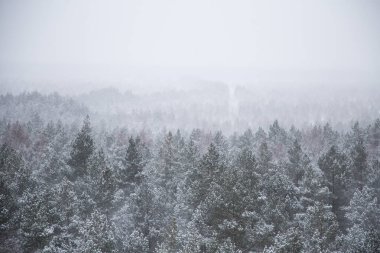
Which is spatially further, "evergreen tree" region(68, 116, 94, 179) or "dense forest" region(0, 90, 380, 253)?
"evergreen tree" region(68, 116, 94, 179)

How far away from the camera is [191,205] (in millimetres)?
34781

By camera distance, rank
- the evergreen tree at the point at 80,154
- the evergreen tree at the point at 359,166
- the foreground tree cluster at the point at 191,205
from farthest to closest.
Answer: the evergreen tree at the point at 359,166 → the evergreen tree at the point at 80,154 → the foreground tree cluster at the point at 191,205

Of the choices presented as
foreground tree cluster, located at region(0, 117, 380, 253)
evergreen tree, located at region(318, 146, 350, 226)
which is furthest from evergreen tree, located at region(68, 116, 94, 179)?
evergreen tree, located at region(318, 146, 350, 226)

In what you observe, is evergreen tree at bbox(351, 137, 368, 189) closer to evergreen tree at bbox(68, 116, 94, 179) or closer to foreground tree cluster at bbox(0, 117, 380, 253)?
foreground tree cluster at bbox(0, 117, 380, 253)

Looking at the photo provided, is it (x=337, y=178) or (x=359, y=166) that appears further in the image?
(x=359, y=166)

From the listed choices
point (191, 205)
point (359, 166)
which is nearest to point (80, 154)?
point (191, 205)

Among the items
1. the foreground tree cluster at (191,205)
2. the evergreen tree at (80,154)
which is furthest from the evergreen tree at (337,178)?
the evergreen tree at (80,154)

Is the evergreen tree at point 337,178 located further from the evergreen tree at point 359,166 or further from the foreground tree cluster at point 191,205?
the evergreen tree at point 359,166

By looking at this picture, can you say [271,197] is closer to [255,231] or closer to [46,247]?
[255,231]

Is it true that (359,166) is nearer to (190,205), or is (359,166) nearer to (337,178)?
(337,178)

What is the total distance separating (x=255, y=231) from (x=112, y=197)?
49.7 ft

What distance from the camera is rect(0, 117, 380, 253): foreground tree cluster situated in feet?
93.8

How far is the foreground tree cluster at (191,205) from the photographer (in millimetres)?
28594

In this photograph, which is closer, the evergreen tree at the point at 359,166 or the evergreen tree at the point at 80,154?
the evergreen tree at the point at 80,154
